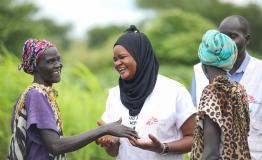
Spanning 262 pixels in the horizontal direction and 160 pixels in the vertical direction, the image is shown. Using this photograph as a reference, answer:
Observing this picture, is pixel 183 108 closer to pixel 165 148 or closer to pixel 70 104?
pixel 165 148

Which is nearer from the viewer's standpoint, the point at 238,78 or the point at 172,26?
the point at 238,78

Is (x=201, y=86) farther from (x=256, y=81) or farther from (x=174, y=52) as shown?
(x=174, y=52)

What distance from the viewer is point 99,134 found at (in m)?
4.55

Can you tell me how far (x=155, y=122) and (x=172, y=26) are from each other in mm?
16847

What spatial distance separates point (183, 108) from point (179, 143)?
0.84ft

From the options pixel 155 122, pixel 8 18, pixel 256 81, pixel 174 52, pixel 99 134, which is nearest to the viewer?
pixel 99 134

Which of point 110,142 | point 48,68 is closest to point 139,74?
point 110,142

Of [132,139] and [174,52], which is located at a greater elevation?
[174,52]

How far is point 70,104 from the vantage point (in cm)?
833

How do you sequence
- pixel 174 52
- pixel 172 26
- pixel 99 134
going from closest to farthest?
pixel 99 134
pixel 174 52
pixel 172 26

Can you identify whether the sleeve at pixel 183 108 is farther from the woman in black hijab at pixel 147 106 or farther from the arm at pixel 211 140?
the arm at pixel 211 140

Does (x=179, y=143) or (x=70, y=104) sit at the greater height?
(x=70, y=104)

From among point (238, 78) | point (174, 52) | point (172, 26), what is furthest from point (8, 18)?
point (238, 78)

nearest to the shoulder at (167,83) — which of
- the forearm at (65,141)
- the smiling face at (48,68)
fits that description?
the forearm at (65,141)
